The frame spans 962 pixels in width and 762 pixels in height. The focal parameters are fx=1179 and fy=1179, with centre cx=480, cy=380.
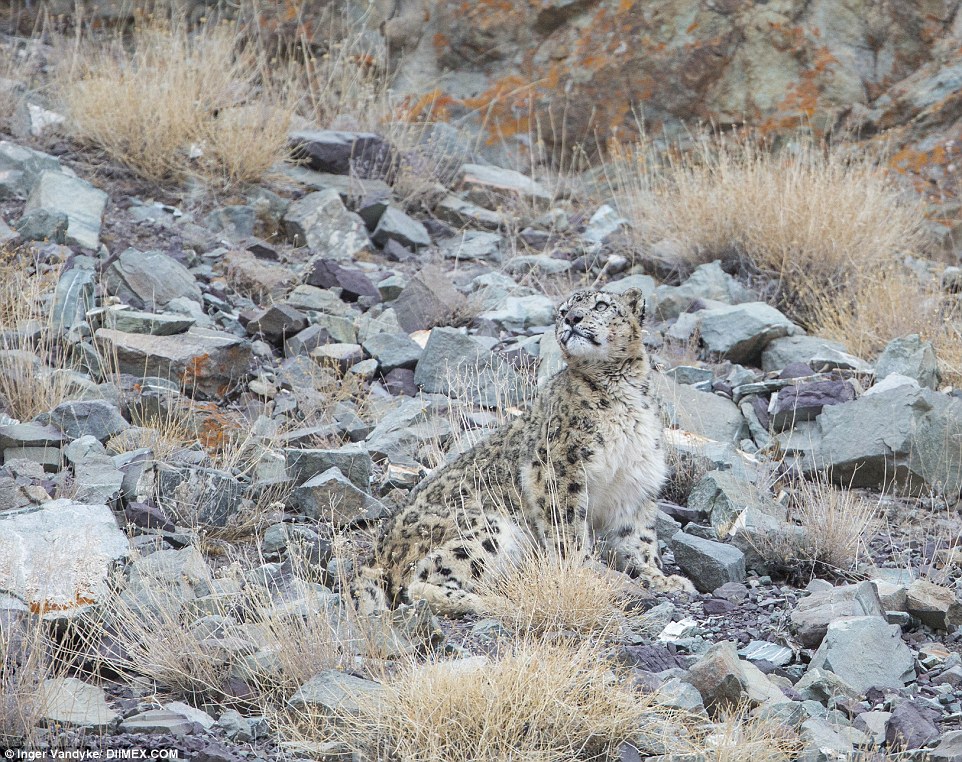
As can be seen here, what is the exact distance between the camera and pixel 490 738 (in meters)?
4.16

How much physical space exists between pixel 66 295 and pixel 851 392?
562 centimetres

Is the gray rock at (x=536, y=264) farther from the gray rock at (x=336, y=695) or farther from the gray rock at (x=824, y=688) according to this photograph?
the gray rock at (x=336, y=695)

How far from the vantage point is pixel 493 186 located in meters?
12.2

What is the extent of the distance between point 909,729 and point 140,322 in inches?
234

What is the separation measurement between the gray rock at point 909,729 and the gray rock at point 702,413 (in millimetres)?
3483

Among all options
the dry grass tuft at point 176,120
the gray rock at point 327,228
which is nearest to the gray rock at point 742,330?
the gray rock at point 327,228

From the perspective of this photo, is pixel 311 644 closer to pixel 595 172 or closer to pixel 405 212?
pixel 405 212

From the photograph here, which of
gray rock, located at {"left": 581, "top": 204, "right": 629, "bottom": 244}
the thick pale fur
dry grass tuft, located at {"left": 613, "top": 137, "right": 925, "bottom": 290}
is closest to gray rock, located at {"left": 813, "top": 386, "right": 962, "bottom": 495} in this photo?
the thick pale fur

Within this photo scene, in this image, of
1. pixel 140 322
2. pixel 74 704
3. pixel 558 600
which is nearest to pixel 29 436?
pixel 140 322

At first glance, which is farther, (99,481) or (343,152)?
(343,152)

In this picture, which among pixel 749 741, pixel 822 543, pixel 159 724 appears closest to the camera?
pixel 749 741

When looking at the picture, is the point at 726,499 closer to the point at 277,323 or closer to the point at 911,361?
the point at 911,361

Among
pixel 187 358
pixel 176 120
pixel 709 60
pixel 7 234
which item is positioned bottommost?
pixel 187 358

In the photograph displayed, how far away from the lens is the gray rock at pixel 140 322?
8398 mm
